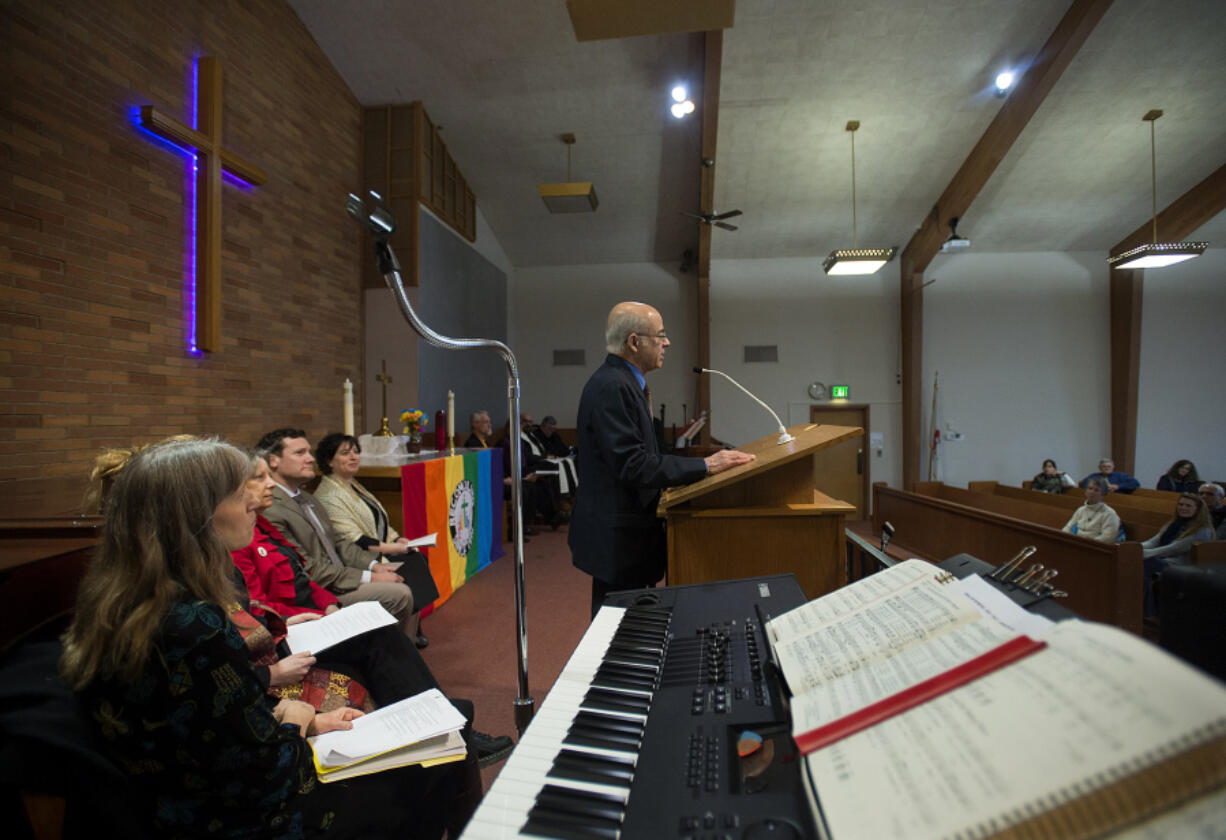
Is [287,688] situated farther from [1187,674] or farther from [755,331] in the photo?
[755,331]

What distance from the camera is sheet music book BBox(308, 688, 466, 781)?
1266 mm

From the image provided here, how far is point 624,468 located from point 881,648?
1.13m

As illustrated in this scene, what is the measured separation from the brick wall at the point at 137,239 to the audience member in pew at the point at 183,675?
228 cm

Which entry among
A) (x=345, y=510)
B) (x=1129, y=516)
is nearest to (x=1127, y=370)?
(x=1129, y=516)

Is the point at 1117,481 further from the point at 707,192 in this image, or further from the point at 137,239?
the point at 137,239

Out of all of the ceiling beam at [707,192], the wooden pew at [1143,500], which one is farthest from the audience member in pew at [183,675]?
the wooden pew at [1143,500]

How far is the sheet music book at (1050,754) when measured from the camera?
38cm

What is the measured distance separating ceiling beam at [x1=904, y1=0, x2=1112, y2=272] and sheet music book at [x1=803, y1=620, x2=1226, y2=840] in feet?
21.0

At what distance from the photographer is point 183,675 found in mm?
984

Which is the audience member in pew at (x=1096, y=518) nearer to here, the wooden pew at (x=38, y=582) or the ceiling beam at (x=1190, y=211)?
the ceiling beam at (x=1190, y=211)

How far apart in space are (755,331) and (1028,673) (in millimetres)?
8904

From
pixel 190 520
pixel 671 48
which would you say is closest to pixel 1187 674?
pixel 190 520

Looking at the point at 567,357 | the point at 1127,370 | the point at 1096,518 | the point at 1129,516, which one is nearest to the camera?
the point at 1096,518

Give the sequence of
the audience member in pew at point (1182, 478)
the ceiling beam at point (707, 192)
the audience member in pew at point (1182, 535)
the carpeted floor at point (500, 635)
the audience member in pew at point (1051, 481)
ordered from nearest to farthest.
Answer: the carpeted floor at point (500, 635) → the audience member in pew at point (1182, 535) → the ceiling beam at point (707, 192) → the audience member in pew at point (1182, 478) → the audience member in pew at point (1051, 481)
